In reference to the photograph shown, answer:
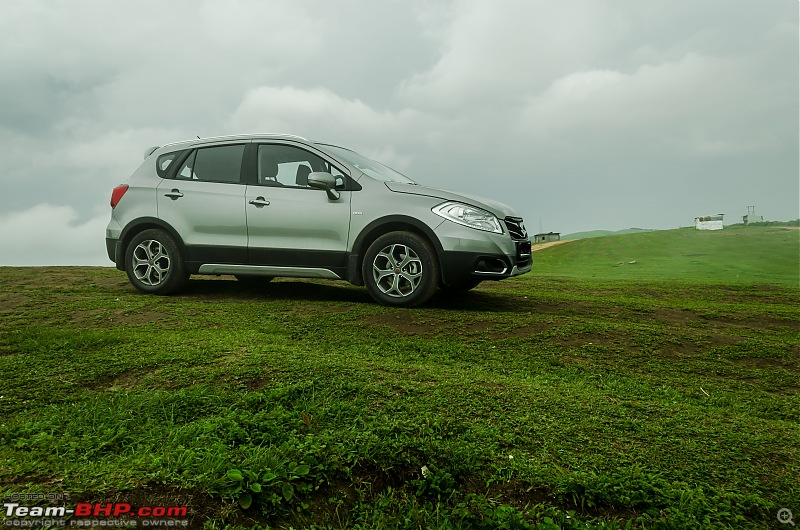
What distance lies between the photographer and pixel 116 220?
24.4 feet

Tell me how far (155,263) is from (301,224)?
2.24 metres

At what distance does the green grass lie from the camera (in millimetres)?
2598

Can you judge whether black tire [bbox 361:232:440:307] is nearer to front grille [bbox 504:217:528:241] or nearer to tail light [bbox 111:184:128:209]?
front grille [bbox 504:217:528:241]

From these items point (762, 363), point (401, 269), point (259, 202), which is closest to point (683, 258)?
point (762, 363)

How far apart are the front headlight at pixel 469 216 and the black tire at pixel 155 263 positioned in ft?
11.5

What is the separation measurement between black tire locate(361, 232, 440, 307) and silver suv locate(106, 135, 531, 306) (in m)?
0.01

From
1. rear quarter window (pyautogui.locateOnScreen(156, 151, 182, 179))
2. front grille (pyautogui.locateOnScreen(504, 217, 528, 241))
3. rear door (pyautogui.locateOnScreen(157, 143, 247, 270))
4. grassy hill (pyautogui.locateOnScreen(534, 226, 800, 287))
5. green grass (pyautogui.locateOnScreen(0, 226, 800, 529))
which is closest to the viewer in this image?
green grass (pyautogui.locateOnScreen(0, 226, 800, 529))

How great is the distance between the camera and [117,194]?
24.6ft

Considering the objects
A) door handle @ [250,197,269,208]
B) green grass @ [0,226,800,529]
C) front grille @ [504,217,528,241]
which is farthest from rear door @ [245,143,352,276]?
front grille @ [504,217,528,241]

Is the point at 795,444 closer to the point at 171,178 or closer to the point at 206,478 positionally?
the point at 206,478

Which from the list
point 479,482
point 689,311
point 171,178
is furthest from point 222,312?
point 689,311

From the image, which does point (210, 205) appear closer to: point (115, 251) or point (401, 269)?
point (115, 251)

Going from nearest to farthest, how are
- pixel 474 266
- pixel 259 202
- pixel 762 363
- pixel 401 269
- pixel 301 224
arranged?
pixel 762 363 → pixel 474 266 → pixel 401 269 → pixel 301 224 → pixel 259 202

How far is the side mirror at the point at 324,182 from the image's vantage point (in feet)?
20.8
